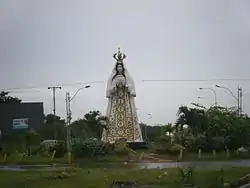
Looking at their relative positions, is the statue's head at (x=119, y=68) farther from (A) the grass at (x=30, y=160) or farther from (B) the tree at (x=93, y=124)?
(A) the grass at (x=30, y=160)

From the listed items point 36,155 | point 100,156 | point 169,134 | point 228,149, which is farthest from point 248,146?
point 36,155

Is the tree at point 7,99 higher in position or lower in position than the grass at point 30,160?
higher

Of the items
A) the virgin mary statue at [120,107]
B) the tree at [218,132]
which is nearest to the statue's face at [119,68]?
the virgin mary statue at [120,107]

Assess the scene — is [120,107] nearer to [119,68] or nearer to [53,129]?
[119,68]

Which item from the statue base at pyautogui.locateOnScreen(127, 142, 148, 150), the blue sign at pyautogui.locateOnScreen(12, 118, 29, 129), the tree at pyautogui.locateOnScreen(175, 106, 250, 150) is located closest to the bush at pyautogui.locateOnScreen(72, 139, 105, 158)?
the tree at pyautogui.locateOnScreen(175, 106, 250, 150)

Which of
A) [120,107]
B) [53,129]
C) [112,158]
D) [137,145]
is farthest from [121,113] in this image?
[53,129]

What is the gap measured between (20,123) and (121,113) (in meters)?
18.5

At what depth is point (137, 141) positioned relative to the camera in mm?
58625

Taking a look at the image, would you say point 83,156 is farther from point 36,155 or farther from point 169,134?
point 169,134

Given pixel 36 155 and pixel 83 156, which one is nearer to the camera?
pixel 83 156

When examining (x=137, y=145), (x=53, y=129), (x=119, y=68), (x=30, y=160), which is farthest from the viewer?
(x=53, y=129)

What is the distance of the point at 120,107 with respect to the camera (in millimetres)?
60281

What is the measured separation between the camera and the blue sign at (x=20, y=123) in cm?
7200

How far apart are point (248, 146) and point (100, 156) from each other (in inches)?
511
